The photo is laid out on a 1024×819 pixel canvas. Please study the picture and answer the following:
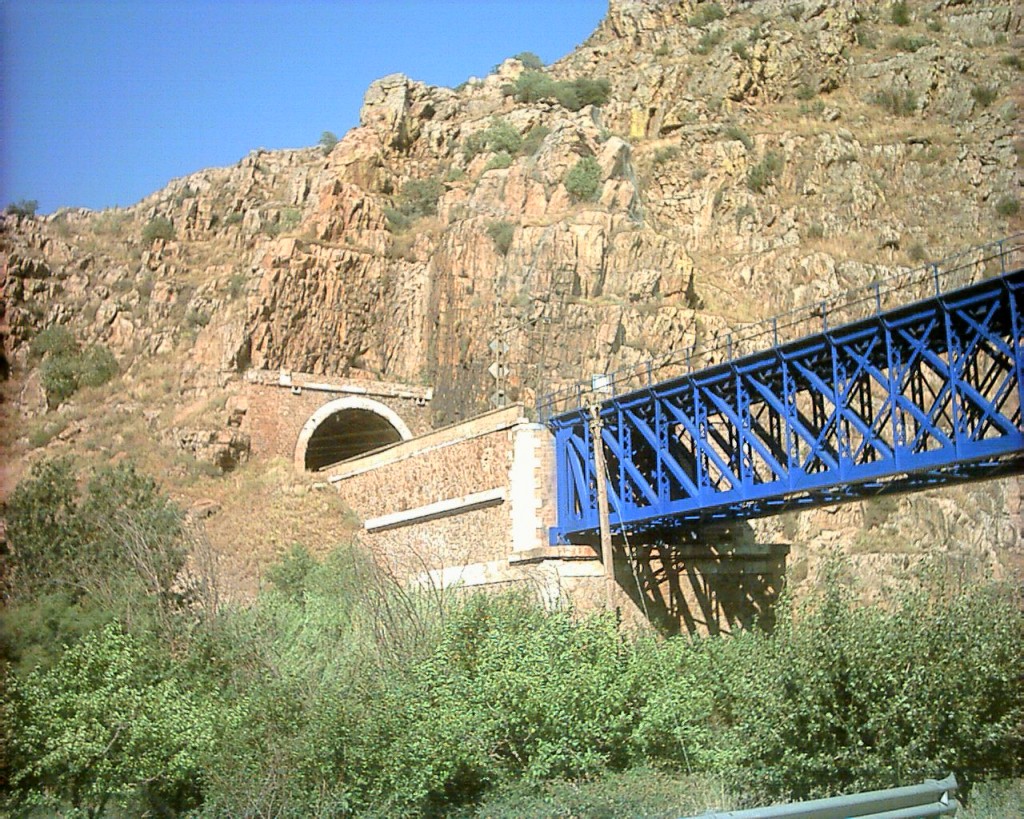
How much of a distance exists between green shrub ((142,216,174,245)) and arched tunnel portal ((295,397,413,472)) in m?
17.8

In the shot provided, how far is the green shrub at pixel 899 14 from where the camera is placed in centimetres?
5744

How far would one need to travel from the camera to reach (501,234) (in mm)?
40281

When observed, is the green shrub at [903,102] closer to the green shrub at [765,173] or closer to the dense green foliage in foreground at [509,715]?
the green shrub at [765,173]

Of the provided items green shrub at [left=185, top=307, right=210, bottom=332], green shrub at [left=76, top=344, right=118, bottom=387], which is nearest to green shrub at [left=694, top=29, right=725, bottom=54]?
green shrub at [left=185, top=307, right=210, bottom=332]

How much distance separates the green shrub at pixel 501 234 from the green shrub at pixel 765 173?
14.4m

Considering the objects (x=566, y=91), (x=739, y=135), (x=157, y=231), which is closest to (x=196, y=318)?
(x=157, y=231)

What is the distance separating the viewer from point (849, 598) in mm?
15883

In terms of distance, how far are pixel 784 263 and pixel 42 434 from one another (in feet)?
95.1

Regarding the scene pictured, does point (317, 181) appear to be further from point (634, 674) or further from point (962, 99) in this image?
point (634, 674)

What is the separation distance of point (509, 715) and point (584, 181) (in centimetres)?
2996

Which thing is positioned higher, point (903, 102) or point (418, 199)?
point (903, 102)

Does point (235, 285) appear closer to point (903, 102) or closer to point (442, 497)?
point (442, 497)

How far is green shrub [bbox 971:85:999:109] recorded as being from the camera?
49719 millimetres

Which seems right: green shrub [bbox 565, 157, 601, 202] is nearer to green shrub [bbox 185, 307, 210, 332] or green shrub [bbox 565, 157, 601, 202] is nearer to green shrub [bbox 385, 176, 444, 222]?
green shrub [bbox 385, 176, 444, 222]
